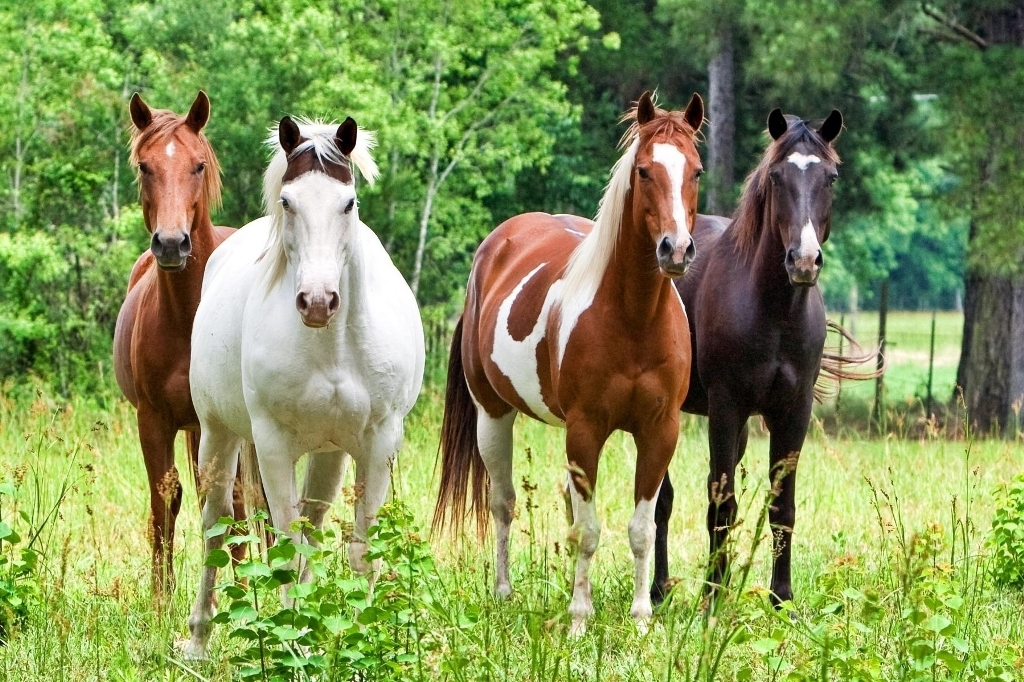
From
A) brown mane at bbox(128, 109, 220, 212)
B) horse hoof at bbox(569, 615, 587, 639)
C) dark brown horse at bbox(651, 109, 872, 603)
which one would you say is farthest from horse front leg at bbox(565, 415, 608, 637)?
brown mane at bbox(128, 109, 220, 212)

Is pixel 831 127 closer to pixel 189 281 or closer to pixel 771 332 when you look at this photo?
pixel 771 332

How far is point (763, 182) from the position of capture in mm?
5180

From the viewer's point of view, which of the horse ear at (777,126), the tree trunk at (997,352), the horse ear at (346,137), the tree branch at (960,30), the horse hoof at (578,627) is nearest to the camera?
the horse ear at (346,137)

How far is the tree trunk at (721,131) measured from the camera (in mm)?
Result: 14859

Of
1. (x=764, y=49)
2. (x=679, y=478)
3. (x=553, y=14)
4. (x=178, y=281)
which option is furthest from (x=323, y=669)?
(x=553, y=14)

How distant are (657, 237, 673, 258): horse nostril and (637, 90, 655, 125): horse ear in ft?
1.98

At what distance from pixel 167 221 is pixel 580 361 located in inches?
66.3

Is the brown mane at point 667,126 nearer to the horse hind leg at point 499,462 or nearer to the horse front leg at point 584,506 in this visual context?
the horse front leg at point 584,506

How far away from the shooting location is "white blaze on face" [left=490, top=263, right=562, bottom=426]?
514cm

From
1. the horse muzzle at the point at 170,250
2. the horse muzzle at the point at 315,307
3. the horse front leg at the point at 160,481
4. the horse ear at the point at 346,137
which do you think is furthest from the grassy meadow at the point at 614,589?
the horse ear at the point at 346,137

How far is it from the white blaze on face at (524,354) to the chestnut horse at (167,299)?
4.34 ft

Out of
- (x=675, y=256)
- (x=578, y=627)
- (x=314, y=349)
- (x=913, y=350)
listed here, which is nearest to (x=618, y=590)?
(x=578, y=627)

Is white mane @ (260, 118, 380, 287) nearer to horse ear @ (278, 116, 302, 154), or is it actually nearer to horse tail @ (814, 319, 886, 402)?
horse ear @ (278, 116, 302, 154)

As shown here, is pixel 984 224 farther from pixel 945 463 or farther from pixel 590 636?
pixel 590 636
